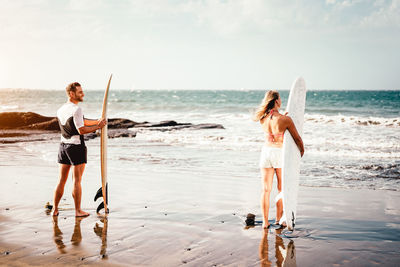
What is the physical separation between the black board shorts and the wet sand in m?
0.79

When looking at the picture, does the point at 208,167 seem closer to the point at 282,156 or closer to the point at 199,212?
the point at 199,212

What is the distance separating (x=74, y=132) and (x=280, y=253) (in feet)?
9.50

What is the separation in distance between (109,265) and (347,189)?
5124mm

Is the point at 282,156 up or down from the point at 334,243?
up

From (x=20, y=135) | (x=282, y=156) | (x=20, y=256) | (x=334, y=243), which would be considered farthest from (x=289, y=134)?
(x=20, y=135)

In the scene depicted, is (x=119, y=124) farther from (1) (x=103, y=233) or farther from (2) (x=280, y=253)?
(2) (x=280, y=253)

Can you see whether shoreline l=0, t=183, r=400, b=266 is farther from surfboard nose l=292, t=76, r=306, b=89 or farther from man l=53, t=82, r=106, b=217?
surfboard nose l=292, t=76, r=306, b=89

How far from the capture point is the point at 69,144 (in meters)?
4.96

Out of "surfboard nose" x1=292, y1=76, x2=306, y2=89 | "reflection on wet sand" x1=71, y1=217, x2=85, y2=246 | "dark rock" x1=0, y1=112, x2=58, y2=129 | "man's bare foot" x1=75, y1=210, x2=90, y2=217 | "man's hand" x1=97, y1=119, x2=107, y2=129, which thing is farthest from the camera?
"dark rock" x1=0, y1=112, x2=58, y2=129

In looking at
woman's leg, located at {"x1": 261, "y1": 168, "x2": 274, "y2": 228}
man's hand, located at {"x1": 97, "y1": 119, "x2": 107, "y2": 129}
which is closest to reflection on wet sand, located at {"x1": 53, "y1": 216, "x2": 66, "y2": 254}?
man's hand, located at {"x1": 97, "y1": 119, "x2": 107, "y2": 129}

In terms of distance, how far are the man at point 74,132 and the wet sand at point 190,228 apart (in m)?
0.56

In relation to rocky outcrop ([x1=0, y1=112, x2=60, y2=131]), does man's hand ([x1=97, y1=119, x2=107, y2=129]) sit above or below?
above

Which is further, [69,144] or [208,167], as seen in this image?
[208,167]

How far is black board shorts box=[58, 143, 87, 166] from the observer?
16.2 ft
